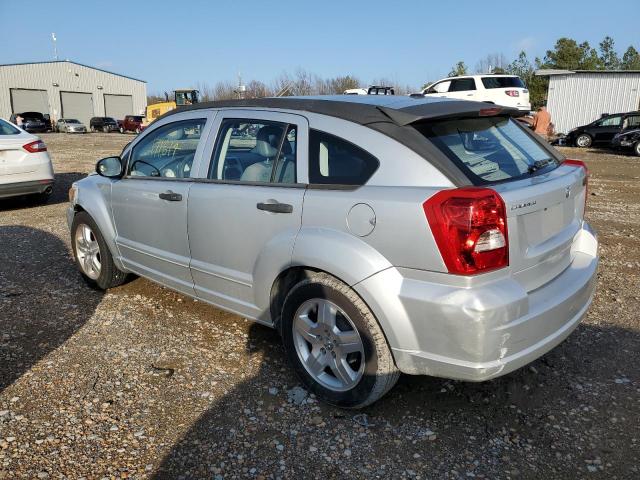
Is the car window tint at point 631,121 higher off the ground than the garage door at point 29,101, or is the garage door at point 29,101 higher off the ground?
the garage door at point 29,101

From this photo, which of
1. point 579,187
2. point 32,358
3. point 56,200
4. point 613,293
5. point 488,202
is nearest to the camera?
point 488,202

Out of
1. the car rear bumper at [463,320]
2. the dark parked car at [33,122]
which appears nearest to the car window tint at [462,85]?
the car rear bumper at [463,320]

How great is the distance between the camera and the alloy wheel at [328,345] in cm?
281

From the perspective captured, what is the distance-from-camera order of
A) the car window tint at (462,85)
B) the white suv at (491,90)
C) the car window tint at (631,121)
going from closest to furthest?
the white suv at (491,90)
the car window tint at (462,85)
the car window tint at (631,121)

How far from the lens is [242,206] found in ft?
10.5

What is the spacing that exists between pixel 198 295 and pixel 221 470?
150 centimetres

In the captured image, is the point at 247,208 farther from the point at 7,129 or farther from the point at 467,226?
the point at 7,129

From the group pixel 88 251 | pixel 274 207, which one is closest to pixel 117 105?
pixel 88 251

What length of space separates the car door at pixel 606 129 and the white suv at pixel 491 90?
435 cm

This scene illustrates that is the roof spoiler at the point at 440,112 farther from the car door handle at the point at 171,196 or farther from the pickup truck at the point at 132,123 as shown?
the pickup truck at the point at 132,123

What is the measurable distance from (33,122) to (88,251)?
138 ft

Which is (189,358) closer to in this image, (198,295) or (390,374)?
(198,295)

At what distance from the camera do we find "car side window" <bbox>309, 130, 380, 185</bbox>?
2.71 meters

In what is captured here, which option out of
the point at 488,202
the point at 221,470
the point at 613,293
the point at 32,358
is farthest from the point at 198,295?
the point at 613,293
